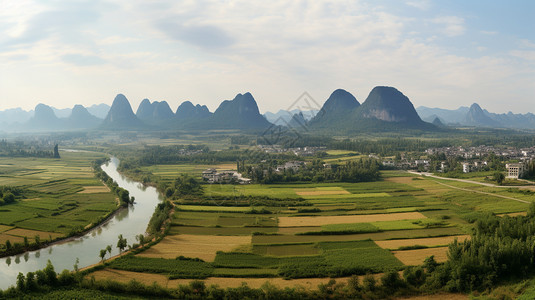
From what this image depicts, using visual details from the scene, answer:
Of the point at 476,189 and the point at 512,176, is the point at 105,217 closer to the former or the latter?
the point at 476,189

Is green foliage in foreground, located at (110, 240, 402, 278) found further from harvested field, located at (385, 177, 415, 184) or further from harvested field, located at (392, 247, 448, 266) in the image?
harvested field, located at (385, 177, 415, 184)

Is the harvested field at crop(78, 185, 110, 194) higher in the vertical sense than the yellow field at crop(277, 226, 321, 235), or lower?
higher

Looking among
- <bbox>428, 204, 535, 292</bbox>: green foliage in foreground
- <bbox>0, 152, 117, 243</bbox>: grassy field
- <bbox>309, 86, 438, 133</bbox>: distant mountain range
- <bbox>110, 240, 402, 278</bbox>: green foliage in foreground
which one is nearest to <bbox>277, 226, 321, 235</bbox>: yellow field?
<bbox>110, 240, 402, 278</bbox>: green foliage in foreground

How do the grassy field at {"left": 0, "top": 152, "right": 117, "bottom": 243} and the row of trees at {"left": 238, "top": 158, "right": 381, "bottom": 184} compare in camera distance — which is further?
the row of trees at {"left": 238, "top": 158, "right": 381, "bottom": 184}

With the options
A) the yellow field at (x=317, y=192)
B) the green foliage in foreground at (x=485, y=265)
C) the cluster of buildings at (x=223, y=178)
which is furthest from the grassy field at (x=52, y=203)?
the green foliage in foreground at (x=485, y=265)

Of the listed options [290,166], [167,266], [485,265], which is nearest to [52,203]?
[167,266]

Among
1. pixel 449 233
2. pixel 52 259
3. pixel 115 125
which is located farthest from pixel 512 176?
pixel 115 125

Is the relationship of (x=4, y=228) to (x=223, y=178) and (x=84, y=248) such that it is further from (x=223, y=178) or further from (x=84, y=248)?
(x=223, y=178)
